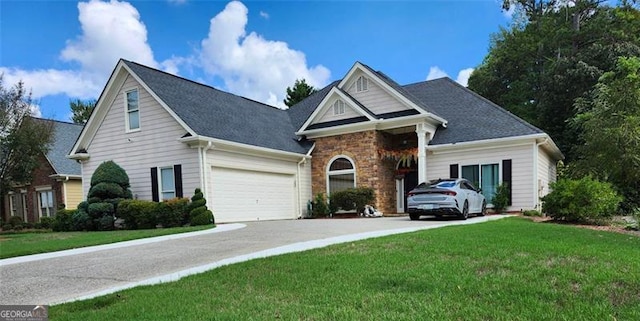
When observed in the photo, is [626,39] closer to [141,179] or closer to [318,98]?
[318,98]

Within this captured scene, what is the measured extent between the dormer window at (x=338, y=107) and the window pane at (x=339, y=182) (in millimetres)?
2957

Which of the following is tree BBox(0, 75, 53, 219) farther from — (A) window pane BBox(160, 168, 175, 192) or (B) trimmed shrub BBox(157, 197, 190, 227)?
(B) trimmed shrub BBox(157, 197, 190, 227)

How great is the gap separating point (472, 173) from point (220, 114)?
431 inches

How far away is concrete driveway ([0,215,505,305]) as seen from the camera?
538 cm

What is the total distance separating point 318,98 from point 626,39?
63.1ft

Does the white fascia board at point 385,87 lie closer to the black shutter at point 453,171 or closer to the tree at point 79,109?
the black shutter at point 453,171

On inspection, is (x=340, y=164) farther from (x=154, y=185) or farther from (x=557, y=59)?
(x=557, y=59)

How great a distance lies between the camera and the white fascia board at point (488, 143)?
625 inches

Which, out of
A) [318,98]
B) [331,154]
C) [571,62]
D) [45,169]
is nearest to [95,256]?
[331,154]

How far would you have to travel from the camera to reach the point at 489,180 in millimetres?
17000

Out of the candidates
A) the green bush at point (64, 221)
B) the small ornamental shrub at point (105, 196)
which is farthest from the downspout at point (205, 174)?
the green bush at point (64, 221)

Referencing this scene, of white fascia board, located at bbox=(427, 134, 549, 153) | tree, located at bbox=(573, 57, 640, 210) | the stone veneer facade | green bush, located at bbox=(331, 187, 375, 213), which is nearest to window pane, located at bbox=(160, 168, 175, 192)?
the stone veneer facade

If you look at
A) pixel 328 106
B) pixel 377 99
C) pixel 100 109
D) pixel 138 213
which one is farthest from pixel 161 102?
pixel 377 99

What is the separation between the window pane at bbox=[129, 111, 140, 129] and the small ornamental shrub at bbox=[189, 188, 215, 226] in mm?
4663
